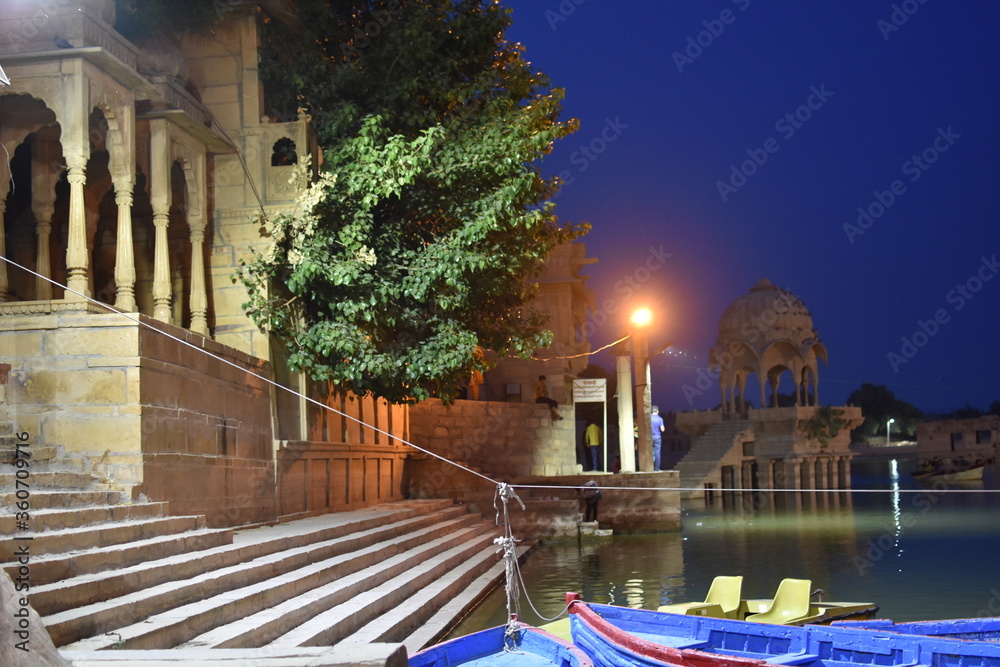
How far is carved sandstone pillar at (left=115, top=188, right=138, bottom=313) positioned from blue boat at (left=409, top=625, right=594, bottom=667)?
6.07 m

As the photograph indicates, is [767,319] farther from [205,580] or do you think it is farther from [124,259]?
[205,580]

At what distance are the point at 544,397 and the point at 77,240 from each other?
54.9 feet

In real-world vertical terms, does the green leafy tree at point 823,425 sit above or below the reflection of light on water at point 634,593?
above

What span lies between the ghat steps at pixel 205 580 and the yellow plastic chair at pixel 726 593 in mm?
2921

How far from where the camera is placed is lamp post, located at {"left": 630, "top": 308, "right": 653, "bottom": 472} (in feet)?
77.4

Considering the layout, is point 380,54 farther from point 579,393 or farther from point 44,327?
point 579,393

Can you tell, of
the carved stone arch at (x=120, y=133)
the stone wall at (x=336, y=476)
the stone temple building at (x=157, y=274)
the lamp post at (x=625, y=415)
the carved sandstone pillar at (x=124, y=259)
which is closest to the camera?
the stone temple building at (x=157, y=274)

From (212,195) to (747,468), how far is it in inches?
1233

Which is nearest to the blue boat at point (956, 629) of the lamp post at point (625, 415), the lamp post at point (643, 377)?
the lamp post at point (643, 377)

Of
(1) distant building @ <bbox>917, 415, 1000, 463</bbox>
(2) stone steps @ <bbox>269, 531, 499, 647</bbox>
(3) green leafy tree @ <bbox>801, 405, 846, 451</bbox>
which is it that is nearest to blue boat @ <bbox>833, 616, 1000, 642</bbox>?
(2) stone steps @ <bbox>269, 531, 499, 647</bbox>

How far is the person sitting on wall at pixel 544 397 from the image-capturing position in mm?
26344

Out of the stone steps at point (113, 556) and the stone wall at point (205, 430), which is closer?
the stone steps at point (113, 556)

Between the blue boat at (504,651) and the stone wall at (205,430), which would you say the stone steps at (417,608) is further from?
the stone wall at (205,430)

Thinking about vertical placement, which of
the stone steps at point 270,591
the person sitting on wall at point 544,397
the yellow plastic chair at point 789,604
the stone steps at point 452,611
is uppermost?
the person sitting on wall at point 544,397
